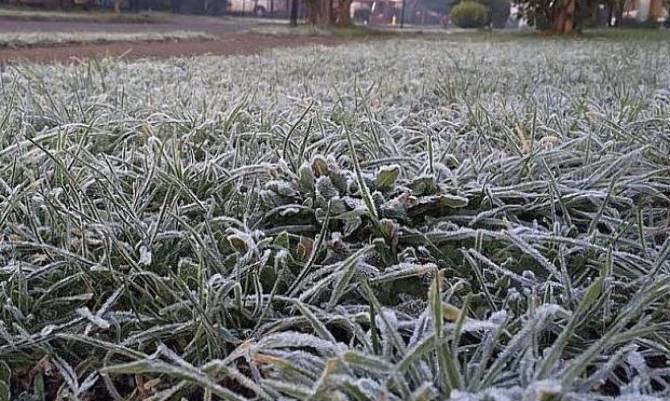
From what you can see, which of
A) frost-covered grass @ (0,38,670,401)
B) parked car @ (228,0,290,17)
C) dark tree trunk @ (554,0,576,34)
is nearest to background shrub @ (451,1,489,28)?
parked car @ (228,0,290,17)

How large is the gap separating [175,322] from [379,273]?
0.27 meters

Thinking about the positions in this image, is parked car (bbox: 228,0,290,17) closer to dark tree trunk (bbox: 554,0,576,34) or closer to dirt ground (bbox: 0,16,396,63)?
dirt ground (bbox: 0,16,396,63)

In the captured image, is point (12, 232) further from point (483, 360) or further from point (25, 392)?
point (483, 360)

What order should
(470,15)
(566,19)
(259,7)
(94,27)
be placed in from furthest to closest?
(259,7) < (470,15) < (566,19) < (94,27)

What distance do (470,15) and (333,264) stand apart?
19.1m

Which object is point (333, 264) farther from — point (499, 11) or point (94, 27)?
point (499, 11)

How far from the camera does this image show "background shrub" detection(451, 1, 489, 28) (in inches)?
738

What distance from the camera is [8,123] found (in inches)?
56.2

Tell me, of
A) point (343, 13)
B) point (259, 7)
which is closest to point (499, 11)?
point (259, 7)

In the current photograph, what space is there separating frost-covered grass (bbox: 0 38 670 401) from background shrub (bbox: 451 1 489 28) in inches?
719

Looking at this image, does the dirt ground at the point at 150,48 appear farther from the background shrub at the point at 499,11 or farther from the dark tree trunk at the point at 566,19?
the background shrub at the point at 499,11

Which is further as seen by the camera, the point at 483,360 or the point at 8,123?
the point at 8,123

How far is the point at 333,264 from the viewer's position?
2.93ft

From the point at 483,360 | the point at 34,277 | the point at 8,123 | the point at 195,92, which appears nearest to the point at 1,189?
the point at 34,277
